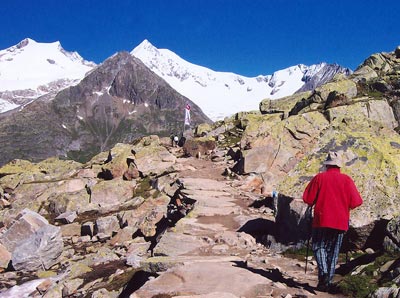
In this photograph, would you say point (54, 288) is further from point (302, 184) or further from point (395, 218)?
point (395, 218)

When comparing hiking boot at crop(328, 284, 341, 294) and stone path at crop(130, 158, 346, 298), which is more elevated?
hiking boot at crop(328, 284, 341, 294)

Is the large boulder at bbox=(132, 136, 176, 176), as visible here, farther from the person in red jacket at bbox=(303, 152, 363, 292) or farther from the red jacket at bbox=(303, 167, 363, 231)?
the red jacket at bbox=(303, 167, 363, 231)

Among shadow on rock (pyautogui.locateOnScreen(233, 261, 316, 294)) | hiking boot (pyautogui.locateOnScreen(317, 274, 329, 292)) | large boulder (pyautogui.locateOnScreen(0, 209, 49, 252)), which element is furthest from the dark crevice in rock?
large boulder (pyautogui.locateOnScreen(0, 209, 49, 252))

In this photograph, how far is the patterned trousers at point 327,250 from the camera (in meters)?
11.5

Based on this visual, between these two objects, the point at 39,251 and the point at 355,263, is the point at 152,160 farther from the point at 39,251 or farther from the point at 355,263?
the point at 355,263

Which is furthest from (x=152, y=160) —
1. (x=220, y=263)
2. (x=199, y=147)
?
(x=220, y=263)

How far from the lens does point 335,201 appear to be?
11.4 meters

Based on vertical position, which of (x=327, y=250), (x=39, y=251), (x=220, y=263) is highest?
(x=327, y=250)

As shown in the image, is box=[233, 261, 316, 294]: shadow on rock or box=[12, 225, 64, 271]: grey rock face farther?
box=[12, 225, 64, 271]: grey rock face

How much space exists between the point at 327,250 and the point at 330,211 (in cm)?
120

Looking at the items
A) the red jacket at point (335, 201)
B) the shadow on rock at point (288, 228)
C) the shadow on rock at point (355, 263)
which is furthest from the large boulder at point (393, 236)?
the shadow on rock at point (288, 228)

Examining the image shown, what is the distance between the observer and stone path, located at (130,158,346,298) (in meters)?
11.7

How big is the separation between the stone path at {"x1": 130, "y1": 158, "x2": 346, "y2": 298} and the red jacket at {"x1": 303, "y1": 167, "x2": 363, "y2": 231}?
198cm

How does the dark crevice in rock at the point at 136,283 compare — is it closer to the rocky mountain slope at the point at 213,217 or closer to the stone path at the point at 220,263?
the rocky mountain slope at the point at 213,217
